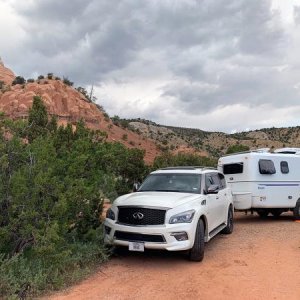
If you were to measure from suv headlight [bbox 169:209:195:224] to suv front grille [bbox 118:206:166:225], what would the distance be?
0.19 metres

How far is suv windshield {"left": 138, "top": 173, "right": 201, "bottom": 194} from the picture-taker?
945cm

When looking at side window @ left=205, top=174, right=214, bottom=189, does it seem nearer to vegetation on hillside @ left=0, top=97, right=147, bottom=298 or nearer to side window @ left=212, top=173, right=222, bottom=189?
side window @ left=212, top=173, right=222, bottom=189

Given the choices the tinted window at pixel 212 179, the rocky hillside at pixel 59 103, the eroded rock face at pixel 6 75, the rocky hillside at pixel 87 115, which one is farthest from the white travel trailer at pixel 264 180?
the eroded rock face at pixel 6 75

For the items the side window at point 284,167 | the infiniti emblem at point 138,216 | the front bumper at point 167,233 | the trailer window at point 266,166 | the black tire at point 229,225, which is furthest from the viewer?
the side window at point 284,167

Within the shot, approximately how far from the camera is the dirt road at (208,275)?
258 inches

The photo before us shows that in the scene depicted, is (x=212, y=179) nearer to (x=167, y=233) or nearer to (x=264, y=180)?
(x=167, y=233)

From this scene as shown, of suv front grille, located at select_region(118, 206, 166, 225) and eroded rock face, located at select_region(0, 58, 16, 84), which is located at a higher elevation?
eroded rock face, located at select_region(0, 58, 16, 84)

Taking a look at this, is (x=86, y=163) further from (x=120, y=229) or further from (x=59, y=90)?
(x=59, y=90)

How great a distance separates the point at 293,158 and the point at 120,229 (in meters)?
8.82

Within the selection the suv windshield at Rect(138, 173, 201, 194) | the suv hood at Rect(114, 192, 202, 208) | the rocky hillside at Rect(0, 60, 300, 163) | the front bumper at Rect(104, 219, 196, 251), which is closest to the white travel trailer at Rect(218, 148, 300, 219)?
the suv windshield at Rect(138, 173, 201, 194)

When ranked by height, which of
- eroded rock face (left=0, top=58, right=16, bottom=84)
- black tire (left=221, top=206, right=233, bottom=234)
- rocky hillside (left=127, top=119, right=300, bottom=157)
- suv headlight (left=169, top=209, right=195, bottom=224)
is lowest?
black tire (left=221, top=206, right=233, bottom=234)

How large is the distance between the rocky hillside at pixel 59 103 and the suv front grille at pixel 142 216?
101 feet

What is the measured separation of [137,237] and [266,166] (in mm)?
7471

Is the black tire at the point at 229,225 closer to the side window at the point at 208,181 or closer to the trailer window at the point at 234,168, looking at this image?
the side window at the point at 208,181
